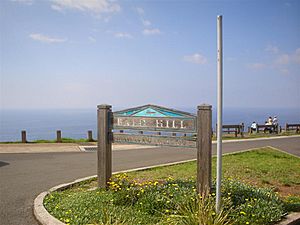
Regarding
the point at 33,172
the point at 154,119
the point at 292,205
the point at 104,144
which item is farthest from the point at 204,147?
the point at 33,172

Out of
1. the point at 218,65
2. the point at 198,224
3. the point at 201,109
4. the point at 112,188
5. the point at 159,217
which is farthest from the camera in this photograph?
the point at 112,188

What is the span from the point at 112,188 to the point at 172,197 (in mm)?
1491

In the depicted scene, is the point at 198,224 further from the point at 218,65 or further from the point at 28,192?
the point at 28,192

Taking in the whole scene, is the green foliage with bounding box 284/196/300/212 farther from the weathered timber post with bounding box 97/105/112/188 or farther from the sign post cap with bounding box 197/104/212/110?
the weathered timber post with bounding box 97/105/112/188

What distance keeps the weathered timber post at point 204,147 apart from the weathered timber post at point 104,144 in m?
2.36

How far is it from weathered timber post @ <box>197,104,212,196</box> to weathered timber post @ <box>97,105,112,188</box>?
2364 mm

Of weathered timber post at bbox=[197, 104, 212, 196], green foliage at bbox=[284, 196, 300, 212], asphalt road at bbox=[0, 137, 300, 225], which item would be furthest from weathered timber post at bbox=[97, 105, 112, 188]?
green foliage at bbox=[284, 196, 300, 212]

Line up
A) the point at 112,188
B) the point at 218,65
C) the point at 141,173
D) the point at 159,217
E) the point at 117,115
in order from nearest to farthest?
Answer: the point at 218,65
the point at 159,217
the point at 112,188
the point at 117,115
the point at 141,173

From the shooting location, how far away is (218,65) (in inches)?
185

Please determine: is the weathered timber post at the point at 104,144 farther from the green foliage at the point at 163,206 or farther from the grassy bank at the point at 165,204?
the green foliage at the point at 163,206

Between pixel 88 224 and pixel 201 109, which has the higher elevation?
pixel 201 109

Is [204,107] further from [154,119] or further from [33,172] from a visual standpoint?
[33,172]

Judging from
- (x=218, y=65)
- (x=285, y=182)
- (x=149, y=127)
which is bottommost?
(x=285, y=182)

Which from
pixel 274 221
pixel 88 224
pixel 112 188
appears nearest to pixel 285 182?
pixel 274 221
